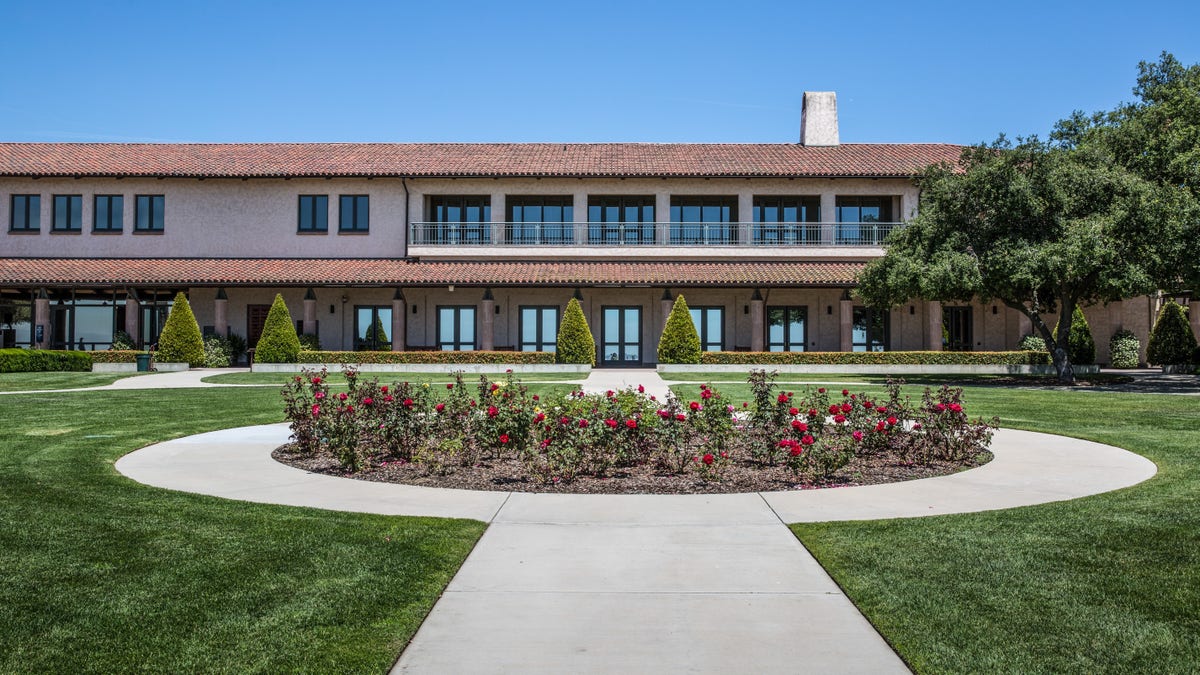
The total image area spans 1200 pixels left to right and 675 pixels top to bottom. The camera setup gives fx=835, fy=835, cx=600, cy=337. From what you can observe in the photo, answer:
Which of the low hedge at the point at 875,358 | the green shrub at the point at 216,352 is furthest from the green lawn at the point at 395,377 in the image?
the low hedge at the point at 875,358

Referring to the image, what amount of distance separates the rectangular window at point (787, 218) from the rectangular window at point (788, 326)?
2923mm

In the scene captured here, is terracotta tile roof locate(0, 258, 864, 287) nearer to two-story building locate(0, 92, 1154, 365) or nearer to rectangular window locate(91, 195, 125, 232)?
two-story building locate(0, 92, 1154, 365)

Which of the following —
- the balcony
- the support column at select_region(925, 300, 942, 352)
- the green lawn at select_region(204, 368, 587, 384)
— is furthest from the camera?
the balcony

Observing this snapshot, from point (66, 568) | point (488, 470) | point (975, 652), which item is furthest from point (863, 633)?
point (488, 470)

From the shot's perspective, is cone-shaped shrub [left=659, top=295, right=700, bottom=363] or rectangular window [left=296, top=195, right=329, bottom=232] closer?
cone-shaped shrub [left=659, top=295, right=700, bottom=363]

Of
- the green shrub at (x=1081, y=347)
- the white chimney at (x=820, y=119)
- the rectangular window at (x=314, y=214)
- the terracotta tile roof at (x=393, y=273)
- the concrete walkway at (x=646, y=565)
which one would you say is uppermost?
the white chimney at (x=820, y=119)

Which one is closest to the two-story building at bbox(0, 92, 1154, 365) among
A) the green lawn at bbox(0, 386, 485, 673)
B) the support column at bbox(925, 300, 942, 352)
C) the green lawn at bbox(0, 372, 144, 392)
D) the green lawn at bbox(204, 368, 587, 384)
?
the support column at bbox(925, 300, 942, 352)

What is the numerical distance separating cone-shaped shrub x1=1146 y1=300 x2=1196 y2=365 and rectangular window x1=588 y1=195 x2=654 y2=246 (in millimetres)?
20138

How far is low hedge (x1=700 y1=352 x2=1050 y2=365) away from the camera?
3047cm

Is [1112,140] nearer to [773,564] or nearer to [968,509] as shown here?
[968,509]

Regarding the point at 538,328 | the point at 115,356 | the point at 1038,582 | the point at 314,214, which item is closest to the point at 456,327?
the point at 538,328

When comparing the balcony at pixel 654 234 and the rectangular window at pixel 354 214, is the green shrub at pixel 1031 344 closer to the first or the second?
the balcony at pixel 654 234

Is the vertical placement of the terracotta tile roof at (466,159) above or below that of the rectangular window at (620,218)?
above

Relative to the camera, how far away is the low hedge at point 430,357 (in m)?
30.1
